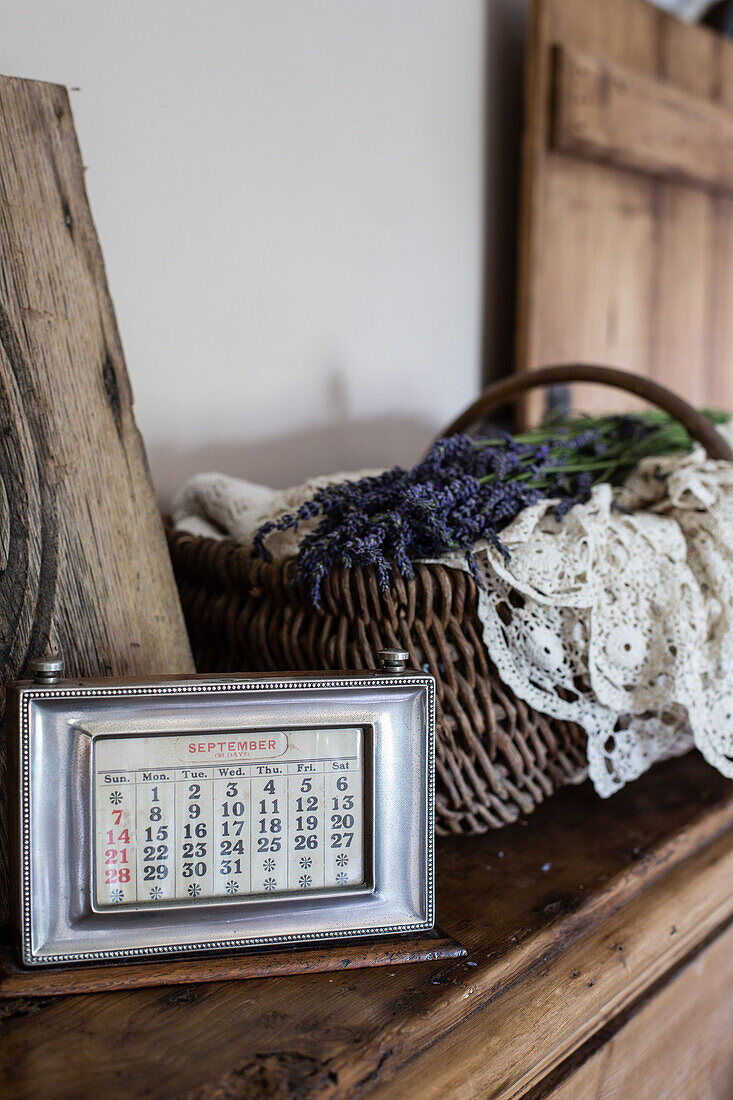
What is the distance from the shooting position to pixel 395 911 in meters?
0.53

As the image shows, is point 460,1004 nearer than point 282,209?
Yes

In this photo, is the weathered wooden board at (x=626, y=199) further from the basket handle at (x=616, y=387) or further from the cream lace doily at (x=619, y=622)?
the cream lace doily at (x=619, y=622)

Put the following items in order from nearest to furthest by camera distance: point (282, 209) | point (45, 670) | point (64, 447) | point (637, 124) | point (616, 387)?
1. point (45, 670)
2. point (64, 447)
3. point (616, 387)
4. point (282, 209)
5. point (637, 124)

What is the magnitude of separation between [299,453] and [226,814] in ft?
2.11

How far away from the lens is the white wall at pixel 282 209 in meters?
0.89

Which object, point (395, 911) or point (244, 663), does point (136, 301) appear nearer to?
point (244, 663)

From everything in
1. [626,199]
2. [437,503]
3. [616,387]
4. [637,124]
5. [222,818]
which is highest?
[637,124]

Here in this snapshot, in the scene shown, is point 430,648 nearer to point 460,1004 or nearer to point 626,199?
point 460,1004

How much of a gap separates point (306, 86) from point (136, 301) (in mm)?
356

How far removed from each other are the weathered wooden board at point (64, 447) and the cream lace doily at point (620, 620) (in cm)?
14


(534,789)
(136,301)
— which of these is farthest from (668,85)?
(534,789)

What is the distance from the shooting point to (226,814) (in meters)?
0.51

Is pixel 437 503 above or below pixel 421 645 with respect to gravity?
above

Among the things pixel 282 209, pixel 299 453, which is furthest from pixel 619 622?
pixel 282 209
